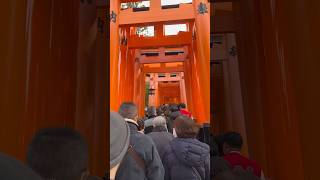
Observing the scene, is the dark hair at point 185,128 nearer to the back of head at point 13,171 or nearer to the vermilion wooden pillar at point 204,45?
the back of head at point 13,171

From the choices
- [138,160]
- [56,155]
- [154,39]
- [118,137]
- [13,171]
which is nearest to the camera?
[13,171]

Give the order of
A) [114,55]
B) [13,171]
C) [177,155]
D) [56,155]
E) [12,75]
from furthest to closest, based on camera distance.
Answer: [114,55], [177,155], [12,75], [56,155], [13,171]

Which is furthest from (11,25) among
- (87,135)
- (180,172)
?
(180,172)

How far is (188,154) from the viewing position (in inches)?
107

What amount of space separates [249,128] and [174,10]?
6093 mm

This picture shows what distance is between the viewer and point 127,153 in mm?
2422

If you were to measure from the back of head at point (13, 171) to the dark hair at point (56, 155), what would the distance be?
1.37ft

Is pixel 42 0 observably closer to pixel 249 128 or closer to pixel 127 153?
pixel 127 153

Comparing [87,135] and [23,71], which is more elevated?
[23,71]

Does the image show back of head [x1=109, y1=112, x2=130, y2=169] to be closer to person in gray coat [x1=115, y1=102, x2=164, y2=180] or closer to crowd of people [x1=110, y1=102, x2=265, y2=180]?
crowd of people [x1=110, y1=102, x2=265, y2=180]

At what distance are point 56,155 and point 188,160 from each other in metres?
1.65

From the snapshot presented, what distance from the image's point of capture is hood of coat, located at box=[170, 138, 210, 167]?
2684 mm

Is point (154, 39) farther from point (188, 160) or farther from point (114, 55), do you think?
point (188, 160)

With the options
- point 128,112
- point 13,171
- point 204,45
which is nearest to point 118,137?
point 128,112
